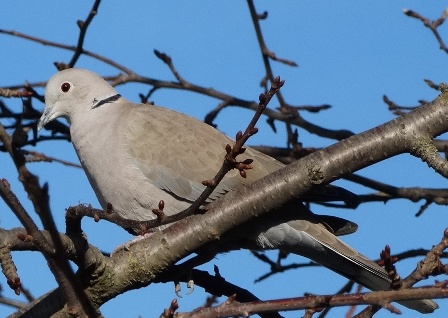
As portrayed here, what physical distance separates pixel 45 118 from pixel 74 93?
347 millimetres

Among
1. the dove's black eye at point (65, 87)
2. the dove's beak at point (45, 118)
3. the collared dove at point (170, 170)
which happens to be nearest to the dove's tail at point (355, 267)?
the collared dove at point (170, 170)

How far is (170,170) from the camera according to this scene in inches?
161

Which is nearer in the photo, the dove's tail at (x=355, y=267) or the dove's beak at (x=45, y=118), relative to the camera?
the dove's tail at (x=355, y=267)

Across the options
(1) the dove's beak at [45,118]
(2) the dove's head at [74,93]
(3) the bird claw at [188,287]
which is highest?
(2) the dove's head at [74,93]

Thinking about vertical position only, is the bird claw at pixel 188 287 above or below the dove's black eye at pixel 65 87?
below

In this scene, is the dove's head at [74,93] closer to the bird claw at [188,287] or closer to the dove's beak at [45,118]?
the dove's beak at [45,118]

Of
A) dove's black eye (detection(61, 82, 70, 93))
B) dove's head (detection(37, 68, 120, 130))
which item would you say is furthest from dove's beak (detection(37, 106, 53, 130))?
dove's black eye (detection(61, 82, 70, 93))

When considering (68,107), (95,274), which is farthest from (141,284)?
(68,107)

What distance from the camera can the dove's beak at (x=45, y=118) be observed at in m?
4.27

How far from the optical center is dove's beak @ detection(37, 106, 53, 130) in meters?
4.27

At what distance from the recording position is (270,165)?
4090mm

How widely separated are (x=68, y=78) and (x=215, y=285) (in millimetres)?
1906

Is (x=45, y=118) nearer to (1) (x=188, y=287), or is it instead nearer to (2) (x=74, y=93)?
(2) (x=74, y=93)

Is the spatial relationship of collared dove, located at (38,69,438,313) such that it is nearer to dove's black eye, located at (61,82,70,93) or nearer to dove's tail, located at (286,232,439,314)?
dove's tail, located at (286,232,439,314)
